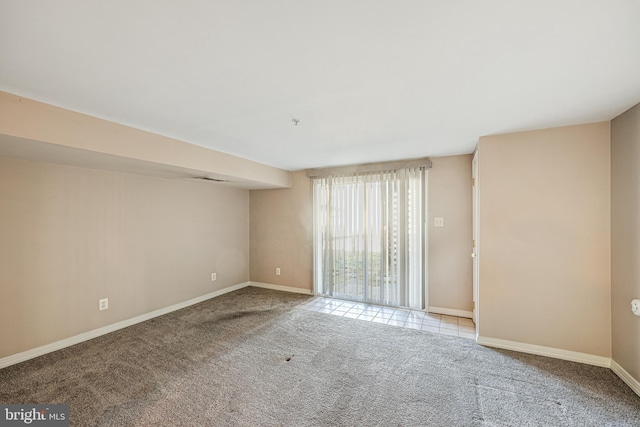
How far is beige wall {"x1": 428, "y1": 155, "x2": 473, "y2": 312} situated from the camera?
3.66m

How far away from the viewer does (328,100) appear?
6.54 ft

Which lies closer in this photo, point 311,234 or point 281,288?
point 311,234

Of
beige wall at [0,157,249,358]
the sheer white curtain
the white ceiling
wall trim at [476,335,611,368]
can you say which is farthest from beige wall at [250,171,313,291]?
wall trim at [476,335,611,368]

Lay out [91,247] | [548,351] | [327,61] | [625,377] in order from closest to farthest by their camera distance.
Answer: [327,61] < [625,377] < [548,351] < [91,247]

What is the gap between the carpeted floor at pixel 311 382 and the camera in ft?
6.05

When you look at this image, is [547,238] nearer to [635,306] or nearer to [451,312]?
[635,306]

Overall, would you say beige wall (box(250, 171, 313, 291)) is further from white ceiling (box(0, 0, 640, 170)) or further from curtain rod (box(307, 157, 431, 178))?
white ceiling (box(0, 0, 640, 170))

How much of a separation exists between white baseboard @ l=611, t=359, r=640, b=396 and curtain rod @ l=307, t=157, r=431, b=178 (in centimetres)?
274

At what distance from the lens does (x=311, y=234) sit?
4.81 metres

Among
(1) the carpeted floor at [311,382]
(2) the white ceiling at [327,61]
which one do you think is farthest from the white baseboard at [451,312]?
(2) the white ceiling at [327,61]

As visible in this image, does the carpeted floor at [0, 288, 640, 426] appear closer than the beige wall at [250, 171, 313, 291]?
Yes

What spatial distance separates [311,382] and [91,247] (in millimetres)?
2990

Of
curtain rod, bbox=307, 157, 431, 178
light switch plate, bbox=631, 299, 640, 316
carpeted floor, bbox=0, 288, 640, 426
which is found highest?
curtain rod, bbox=307, 157, 431, 178

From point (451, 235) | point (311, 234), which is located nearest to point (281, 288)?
point (311, 234)
